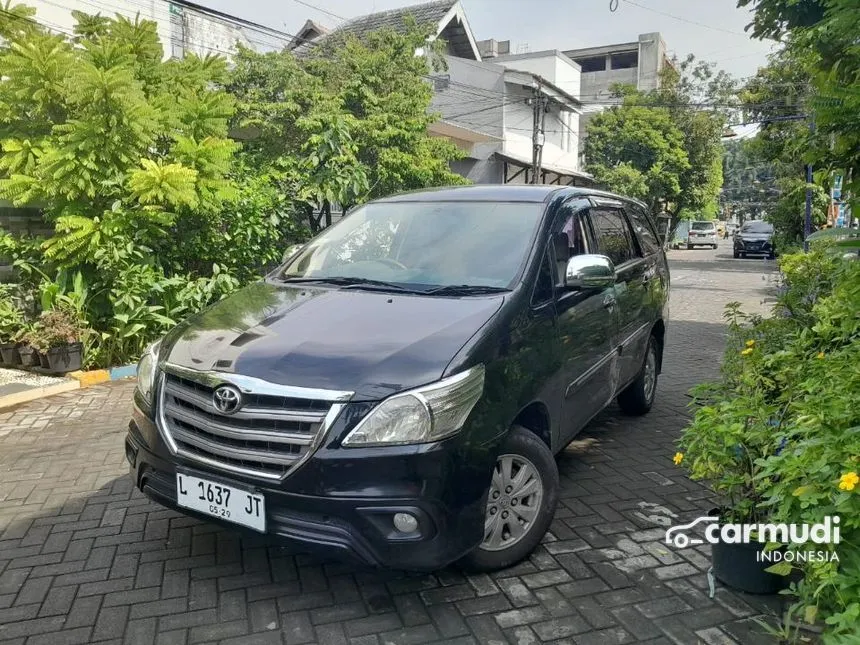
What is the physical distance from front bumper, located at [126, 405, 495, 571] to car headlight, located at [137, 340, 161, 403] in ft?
2.50

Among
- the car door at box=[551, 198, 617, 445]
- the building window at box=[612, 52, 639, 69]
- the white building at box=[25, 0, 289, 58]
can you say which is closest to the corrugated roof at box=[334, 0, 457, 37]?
the white building at box=[25, 0, 289, 58]

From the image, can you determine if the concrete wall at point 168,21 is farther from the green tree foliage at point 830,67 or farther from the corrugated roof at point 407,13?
the green tree foliage at point 830,67

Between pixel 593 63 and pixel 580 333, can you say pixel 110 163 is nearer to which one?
pixel 580 333

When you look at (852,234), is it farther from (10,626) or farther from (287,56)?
(287,56)

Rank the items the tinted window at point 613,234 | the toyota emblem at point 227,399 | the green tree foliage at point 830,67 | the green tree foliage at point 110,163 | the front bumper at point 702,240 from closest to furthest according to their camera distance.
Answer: the green tree foliage at point 830,67 → the toyota emblem at point 227,399 → the tinted window at point 613,234 → the green tree foliage at point 110,163 → the front bumper at point 702,240

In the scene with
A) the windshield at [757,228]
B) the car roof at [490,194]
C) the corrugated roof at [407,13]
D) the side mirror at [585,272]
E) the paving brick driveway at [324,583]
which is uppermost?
the corrugated roof at [407,13]

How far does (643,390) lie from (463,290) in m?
2.77

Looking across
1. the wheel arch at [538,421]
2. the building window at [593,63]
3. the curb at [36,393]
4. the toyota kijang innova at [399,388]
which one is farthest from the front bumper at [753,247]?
the wheel arch at [538,421]

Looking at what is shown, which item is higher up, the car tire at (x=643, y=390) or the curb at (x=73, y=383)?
the car tire at (x=643, y=390)

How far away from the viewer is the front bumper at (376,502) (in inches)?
99.2

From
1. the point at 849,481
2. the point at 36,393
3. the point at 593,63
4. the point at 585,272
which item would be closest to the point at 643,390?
the point at 585,272

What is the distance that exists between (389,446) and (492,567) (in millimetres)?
914

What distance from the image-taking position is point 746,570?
289 centimetres

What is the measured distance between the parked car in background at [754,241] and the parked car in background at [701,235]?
8.88 meters
